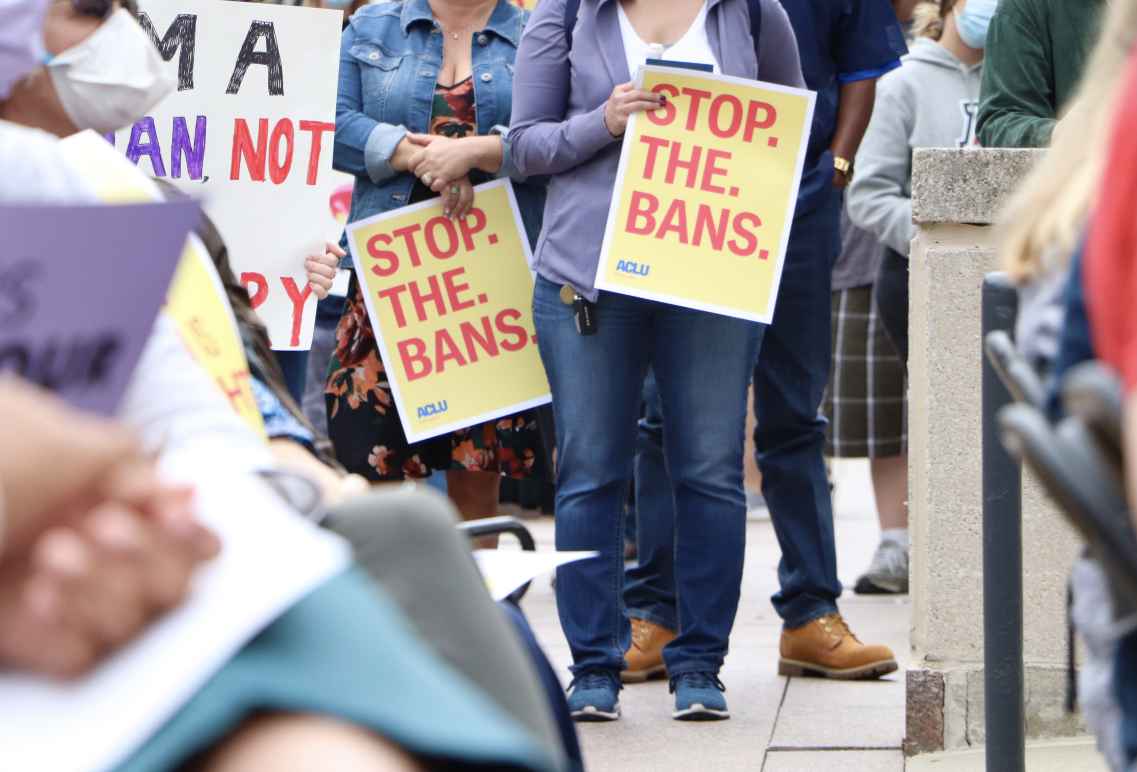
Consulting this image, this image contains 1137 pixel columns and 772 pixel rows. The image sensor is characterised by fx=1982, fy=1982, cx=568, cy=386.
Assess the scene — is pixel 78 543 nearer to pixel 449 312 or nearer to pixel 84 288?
pixel 84 288

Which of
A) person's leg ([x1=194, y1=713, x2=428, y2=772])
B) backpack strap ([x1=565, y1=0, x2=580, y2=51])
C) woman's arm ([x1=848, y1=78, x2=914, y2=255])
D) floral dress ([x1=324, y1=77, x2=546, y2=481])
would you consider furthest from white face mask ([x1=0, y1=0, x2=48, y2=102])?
woman's arm ([x1=848, y1=78, x2=914, y2=255])

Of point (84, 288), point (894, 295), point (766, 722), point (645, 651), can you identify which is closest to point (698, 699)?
point (766, 722)

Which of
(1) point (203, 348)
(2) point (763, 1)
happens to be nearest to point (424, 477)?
(2) point (763, 1)

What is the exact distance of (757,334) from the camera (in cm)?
472

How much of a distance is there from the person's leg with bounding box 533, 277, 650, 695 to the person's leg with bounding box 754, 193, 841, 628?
2.01ft

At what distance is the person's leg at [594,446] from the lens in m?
4.64

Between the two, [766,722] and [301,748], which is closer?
[301,748]

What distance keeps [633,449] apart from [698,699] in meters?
0.62

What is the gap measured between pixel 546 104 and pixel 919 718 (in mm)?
1679

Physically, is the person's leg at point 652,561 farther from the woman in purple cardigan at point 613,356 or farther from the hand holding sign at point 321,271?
the hand holding sign at point 321,271

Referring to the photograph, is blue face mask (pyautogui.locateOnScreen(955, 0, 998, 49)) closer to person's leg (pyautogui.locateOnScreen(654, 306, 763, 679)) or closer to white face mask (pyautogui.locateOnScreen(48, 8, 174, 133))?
person's leg (pyautogui.locateOnScreen(654, 306, 763, 679))

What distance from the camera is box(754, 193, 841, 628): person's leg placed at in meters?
5.20

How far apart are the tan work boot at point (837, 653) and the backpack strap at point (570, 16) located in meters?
1.66

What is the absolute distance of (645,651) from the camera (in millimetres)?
5281
